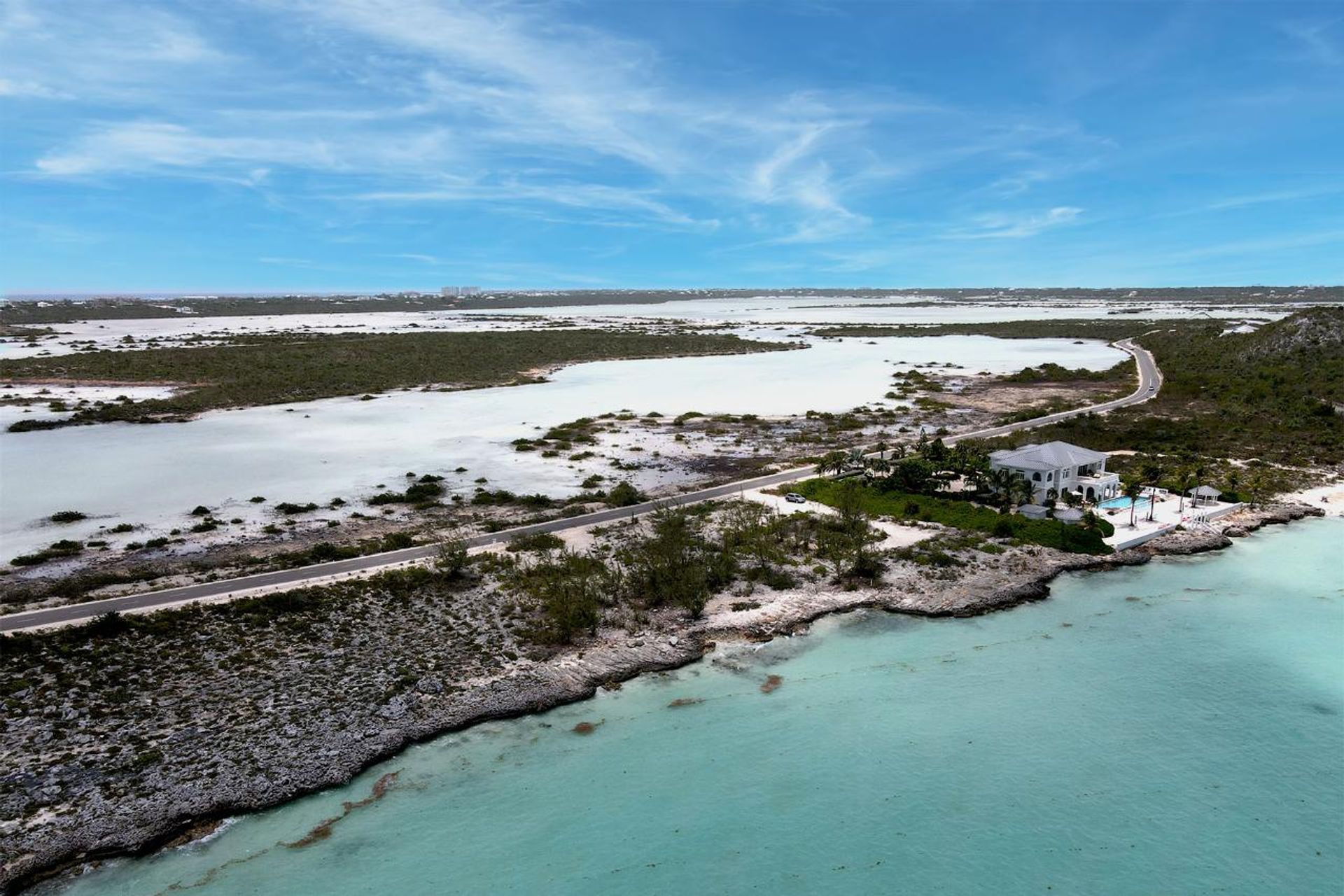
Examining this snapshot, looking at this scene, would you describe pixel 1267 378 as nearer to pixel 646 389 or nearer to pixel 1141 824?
pixel 646 389

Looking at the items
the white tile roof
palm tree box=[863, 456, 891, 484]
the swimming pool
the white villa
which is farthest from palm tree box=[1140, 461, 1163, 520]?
palm tree box=[863, 456, 891, 484]

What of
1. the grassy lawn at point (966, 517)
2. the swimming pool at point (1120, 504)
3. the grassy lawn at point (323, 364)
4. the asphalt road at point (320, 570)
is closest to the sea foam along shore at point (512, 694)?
the grassy lawn at point (966, 517)

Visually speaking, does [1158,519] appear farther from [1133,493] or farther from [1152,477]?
[1152,477]

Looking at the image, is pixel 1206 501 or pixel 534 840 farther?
pixel 1206 501

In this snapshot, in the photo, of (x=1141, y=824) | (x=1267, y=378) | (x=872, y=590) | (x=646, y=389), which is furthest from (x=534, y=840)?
(x=1267, y=378)

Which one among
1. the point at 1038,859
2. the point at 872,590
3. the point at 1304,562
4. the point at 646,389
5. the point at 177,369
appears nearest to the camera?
the point at 1038,859

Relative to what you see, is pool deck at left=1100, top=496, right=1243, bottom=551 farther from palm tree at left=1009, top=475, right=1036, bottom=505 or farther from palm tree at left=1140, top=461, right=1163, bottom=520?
palm tree at left=1009, top=475, right=1036, bottom=505

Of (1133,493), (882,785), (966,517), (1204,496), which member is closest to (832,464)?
(966,517)
